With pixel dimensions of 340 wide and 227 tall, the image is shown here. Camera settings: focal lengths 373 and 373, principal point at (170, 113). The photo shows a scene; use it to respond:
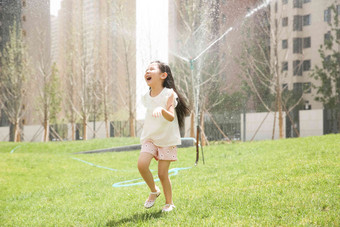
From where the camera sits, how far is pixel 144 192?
557 cm

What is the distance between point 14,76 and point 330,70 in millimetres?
16107

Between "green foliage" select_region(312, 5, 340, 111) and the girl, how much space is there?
13602mm

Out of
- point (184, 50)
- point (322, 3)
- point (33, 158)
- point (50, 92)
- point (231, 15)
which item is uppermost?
point (322, 3)

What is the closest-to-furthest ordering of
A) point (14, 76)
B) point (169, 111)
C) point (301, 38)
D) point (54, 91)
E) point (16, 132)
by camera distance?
point (169, 111)
point (301, 38)
point (14, 76)
point (54, 91)
point (16, 132)

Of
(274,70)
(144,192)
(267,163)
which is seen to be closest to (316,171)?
(267,163)

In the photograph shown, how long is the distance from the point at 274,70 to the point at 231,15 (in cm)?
332

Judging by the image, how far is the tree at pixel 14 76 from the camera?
20.2m

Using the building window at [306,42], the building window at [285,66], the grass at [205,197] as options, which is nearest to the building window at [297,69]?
the building window at [285,66]

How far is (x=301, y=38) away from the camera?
1694 centimetres

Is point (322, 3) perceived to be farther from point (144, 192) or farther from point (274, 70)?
point (144, 192)

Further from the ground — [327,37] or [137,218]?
[327,37]

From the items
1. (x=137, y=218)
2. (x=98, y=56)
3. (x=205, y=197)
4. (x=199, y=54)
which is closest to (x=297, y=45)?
(x=199, y=54)

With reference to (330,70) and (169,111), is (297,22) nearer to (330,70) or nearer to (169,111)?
(330,70)

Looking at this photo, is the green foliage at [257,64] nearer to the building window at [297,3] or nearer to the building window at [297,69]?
the building window at [297,69]
